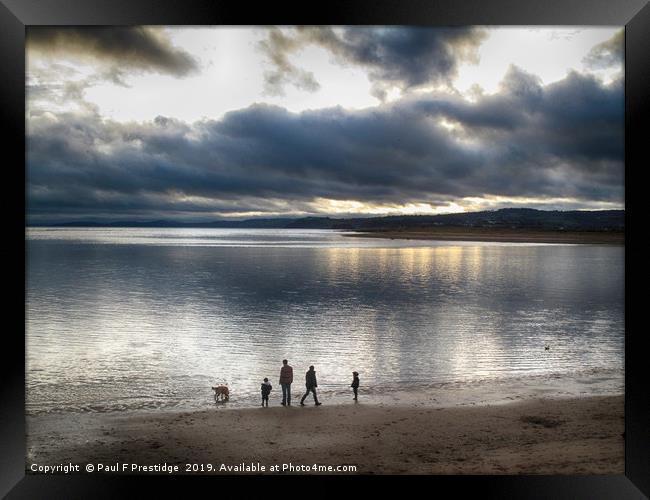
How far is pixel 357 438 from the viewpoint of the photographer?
899cm

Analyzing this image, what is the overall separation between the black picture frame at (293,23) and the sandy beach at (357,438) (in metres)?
0.93

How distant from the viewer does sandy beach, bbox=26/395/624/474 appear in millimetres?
8258

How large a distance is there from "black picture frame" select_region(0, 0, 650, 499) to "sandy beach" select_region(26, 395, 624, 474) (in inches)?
36.5

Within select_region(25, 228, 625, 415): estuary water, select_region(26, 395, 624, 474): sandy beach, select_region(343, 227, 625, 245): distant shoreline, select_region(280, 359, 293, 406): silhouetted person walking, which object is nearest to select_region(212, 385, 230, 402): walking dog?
select_region(25, 228, 625, 415): estuary water

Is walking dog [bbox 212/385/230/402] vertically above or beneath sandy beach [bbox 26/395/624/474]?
above

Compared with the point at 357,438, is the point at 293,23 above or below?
above

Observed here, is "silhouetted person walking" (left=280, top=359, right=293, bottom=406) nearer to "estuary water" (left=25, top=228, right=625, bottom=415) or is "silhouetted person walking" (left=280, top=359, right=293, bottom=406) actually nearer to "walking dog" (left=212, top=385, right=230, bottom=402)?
"estuary water" (left=25, top=228, right=625, bottom=415)

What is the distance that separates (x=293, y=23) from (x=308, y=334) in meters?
13.1

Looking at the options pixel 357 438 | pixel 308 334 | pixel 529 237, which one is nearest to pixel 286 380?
pixel 357 438

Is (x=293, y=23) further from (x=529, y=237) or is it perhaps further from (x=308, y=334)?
(x=529, y=237)

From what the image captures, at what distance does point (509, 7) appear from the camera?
710cm

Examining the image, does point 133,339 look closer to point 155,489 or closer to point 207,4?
point 155,489

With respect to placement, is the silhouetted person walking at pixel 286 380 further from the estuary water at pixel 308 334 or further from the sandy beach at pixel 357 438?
the estuary water at pixel 308 334
